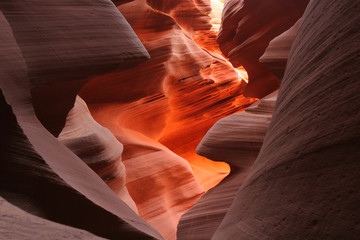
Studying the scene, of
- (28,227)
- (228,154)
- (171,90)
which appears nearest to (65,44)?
(28,227)

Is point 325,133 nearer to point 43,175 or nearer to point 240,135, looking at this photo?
point 43,175

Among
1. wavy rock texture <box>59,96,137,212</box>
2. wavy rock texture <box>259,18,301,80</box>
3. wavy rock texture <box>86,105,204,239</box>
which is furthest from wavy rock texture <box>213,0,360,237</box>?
wavy rock texture <box>86,105,204,239</box>

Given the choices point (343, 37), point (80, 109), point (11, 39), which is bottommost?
point (80, 109)

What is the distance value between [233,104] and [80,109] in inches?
162

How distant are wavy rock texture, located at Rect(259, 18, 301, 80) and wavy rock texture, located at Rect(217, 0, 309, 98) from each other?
1.14 meters

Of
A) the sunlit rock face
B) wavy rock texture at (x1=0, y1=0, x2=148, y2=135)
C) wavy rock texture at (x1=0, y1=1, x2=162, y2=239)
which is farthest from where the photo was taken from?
the sunlit rock face

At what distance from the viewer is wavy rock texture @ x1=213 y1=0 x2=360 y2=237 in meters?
0.91

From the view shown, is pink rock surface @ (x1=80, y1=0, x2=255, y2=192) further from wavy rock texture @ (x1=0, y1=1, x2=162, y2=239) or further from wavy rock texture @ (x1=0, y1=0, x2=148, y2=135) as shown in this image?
wavy rock texture @ (x1=0, y1=1, x2=162, y2=239)

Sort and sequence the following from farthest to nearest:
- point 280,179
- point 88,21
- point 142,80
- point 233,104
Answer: point 233,104
point 142,80
point 88,21
point 280,179

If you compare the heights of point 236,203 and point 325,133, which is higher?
point 325,133

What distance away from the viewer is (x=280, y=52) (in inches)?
120

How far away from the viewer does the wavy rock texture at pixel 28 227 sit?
Result: 973 millimetres

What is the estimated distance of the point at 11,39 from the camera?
5.36 feet

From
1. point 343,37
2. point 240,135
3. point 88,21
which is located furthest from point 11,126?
point 240,135
